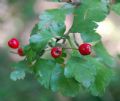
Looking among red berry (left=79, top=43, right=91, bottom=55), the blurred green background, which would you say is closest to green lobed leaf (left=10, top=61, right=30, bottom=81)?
red berry (left=79, top=43, right=91, bottom=55)

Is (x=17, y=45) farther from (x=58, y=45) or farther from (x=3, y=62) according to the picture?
(x=3, y=62)

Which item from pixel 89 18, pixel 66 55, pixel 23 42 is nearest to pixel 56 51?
pixel 66 55

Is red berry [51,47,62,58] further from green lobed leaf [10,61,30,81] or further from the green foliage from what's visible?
green lobed leaf [10,61,30,81]

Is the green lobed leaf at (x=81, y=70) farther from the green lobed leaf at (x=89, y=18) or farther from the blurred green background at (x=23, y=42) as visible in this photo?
the blurred green background at (x=23, y=42)

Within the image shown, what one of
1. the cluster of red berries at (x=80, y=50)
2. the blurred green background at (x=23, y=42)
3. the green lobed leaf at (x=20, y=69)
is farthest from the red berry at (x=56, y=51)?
the blurred green background at (x=23, y=42)

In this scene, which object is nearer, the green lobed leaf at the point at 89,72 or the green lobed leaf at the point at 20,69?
the green lobed leaf at the point at 89,72

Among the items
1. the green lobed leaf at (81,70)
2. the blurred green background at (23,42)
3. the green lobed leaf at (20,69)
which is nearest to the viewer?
the green lobed leaf at (81,70)
